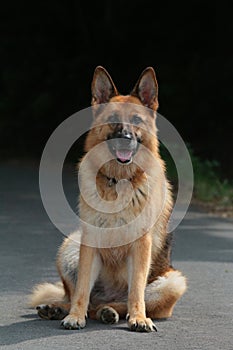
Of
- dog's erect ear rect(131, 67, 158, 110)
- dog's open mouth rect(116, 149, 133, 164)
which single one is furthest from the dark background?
dog's open mouth rect(116, 149, 133, 164)

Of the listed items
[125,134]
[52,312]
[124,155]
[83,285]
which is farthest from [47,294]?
[125,134]

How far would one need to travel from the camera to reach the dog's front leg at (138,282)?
6.84m

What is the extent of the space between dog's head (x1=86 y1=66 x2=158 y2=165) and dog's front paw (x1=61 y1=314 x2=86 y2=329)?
1372 millimetres

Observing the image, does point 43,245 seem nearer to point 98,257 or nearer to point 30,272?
point 30,272

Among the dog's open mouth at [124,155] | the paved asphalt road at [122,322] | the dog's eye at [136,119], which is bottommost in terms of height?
the paved asphalt road at [122,322]

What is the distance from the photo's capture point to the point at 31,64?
25.2 metres

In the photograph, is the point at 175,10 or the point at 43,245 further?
the point at 175,10

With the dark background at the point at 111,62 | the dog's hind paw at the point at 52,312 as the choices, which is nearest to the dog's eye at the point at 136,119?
the dog's hind paw at the point at 52,312

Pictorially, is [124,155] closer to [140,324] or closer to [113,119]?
[113,119]

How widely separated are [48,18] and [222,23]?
5.98m

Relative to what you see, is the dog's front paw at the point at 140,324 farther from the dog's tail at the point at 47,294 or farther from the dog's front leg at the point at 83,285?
the dog's tail at the point at 47,294

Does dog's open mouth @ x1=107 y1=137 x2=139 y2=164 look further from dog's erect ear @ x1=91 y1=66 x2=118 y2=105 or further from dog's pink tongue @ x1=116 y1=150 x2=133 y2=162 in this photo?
dog's erect ear @ x1=91 y1=66 x2=118 y2=105

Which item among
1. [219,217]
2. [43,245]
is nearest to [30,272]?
[43,245]

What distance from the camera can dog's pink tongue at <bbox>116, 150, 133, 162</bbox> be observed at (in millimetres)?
7383
